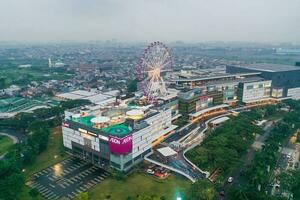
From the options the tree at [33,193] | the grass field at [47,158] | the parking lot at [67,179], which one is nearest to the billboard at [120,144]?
the parking lot at [67,179]

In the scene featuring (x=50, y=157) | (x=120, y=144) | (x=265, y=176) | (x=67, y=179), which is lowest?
(x=67, y=179)

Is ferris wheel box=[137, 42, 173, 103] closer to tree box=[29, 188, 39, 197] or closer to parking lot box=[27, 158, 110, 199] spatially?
parking lot box=[27, 158, 110, 199]

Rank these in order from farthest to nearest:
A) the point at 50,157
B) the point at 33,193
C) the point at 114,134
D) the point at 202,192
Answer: the point at 50,157
the point at 114,134
the point at 33,193
the point at 202,192

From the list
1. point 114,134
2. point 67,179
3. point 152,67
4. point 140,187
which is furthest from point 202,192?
point 152,67

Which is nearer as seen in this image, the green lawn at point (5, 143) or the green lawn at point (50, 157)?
the green lawn at point (50, 157)

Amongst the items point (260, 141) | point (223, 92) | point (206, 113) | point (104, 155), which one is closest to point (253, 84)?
point (223, 92)

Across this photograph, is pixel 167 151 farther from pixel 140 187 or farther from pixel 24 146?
pixel 24 146

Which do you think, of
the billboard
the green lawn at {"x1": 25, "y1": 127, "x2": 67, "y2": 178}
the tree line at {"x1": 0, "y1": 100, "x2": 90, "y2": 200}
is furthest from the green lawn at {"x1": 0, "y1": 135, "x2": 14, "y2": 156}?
the billboard

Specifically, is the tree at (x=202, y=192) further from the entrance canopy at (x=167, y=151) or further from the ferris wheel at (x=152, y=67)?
the ferris wheel at (x=152, y=67)

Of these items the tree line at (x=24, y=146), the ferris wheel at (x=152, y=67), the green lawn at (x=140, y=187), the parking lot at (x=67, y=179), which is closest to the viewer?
the tree line at (x=24, y=146)
